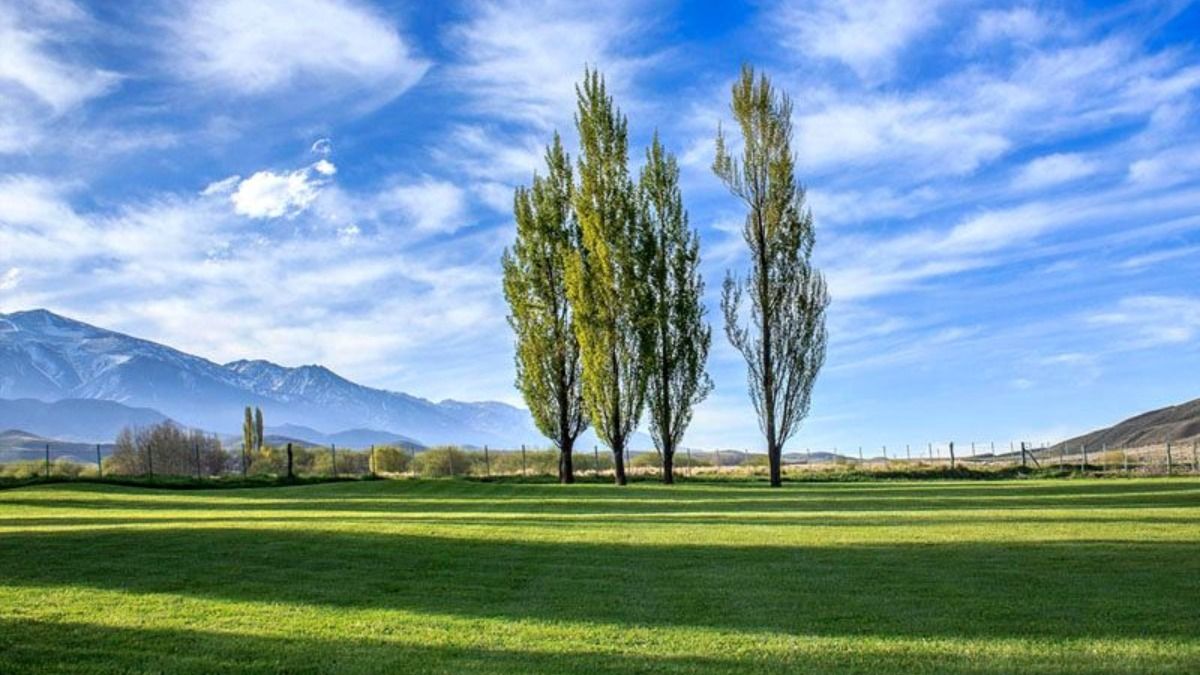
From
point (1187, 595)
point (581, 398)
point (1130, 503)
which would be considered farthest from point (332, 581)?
point (581, 398)

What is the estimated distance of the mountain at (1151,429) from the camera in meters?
76.6

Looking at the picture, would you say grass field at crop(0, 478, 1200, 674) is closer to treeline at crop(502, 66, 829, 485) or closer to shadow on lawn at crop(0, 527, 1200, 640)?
shadow on lawn at crop(0, 527, 1200, 640)

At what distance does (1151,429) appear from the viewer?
278 ft

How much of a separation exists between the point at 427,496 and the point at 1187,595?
17.5 m

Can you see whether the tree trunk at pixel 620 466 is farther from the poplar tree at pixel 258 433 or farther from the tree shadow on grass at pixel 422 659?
the poplar tree at pixel 258 433

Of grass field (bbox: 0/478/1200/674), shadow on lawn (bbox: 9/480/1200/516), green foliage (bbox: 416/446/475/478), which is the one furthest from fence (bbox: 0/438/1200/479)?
grass field (bbox: 0/478/1200/674)

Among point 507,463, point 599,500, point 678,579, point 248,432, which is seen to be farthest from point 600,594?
point 248,432

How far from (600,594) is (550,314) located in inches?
1068

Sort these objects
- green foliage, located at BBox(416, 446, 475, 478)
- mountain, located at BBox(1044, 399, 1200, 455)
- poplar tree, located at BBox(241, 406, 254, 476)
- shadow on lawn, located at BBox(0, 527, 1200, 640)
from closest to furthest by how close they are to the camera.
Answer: shadow on lawn, located at BBox(0, 527, 1200, 640), green foliage, located at BBox(416, 446, 475, 478), poplar tree, located at BBox(241, 406, 254, 476), mountain, located at BBox(1044, 399, 1200, 455)

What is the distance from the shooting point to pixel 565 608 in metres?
7.08

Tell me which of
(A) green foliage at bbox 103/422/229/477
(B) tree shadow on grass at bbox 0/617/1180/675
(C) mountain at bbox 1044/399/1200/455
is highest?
(A) green foliage at bbox 103/422/229/477

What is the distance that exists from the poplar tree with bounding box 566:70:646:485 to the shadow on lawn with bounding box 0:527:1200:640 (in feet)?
68.6

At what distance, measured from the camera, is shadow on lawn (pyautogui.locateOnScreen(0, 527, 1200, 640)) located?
6703mm

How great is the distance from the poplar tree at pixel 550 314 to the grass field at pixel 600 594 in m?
20.0
